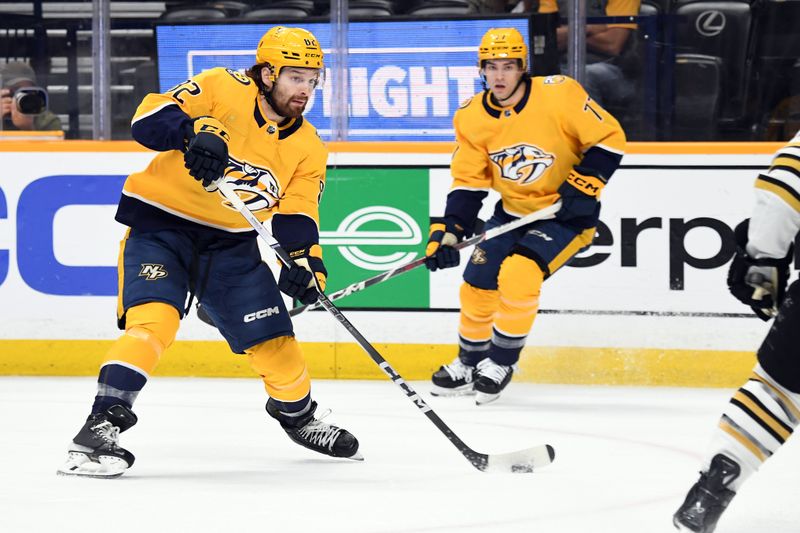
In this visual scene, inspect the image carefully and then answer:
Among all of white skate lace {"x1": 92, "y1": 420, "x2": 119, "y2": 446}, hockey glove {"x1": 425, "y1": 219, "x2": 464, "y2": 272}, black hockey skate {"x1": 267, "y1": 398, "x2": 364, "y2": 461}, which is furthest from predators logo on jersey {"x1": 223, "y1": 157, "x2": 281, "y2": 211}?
hockey glove {"x1": 425, "y1": 219, "x2": 464, "y2": 272}

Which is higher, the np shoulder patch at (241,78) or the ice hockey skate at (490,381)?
the np shoulder patch at (241,78)

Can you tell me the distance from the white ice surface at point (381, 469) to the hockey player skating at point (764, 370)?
25cm

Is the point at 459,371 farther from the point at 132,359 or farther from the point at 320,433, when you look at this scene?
the point at 132,359

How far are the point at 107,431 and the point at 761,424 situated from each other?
144cm

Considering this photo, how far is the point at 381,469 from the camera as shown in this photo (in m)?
3.19

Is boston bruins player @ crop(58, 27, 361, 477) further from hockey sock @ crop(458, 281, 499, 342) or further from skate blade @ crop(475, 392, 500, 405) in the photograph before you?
hockey sock @ crop(458, 281, 499, 342)

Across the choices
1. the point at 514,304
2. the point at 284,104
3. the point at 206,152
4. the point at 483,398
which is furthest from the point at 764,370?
the point at 483,398

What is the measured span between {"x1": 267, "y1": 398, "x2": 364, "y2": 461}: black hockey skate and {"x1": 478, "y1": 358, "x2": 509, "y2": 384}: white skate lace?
46.5 inches

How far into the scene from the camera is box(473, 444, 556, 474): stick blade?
10.2 ft

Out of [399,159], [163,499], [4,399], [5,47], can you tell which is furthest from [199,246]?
[5,47]

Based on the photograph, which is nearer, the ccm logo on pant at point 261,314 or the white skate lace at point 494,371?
the ccm logo on pant at point 261,314

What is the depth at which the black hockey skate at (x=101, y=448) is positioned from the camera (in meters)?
2.90

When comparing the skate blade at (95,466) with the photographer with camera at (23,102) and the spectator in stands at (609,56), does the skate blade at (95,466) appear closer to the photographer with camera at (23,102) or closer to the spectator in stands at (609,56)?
the photographer with camera at (23,102)

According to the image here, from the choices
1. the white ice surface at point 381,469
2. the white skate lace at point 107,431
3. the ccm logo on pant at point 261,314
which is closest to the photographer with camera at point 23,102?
the white ice surface at point 381,469
